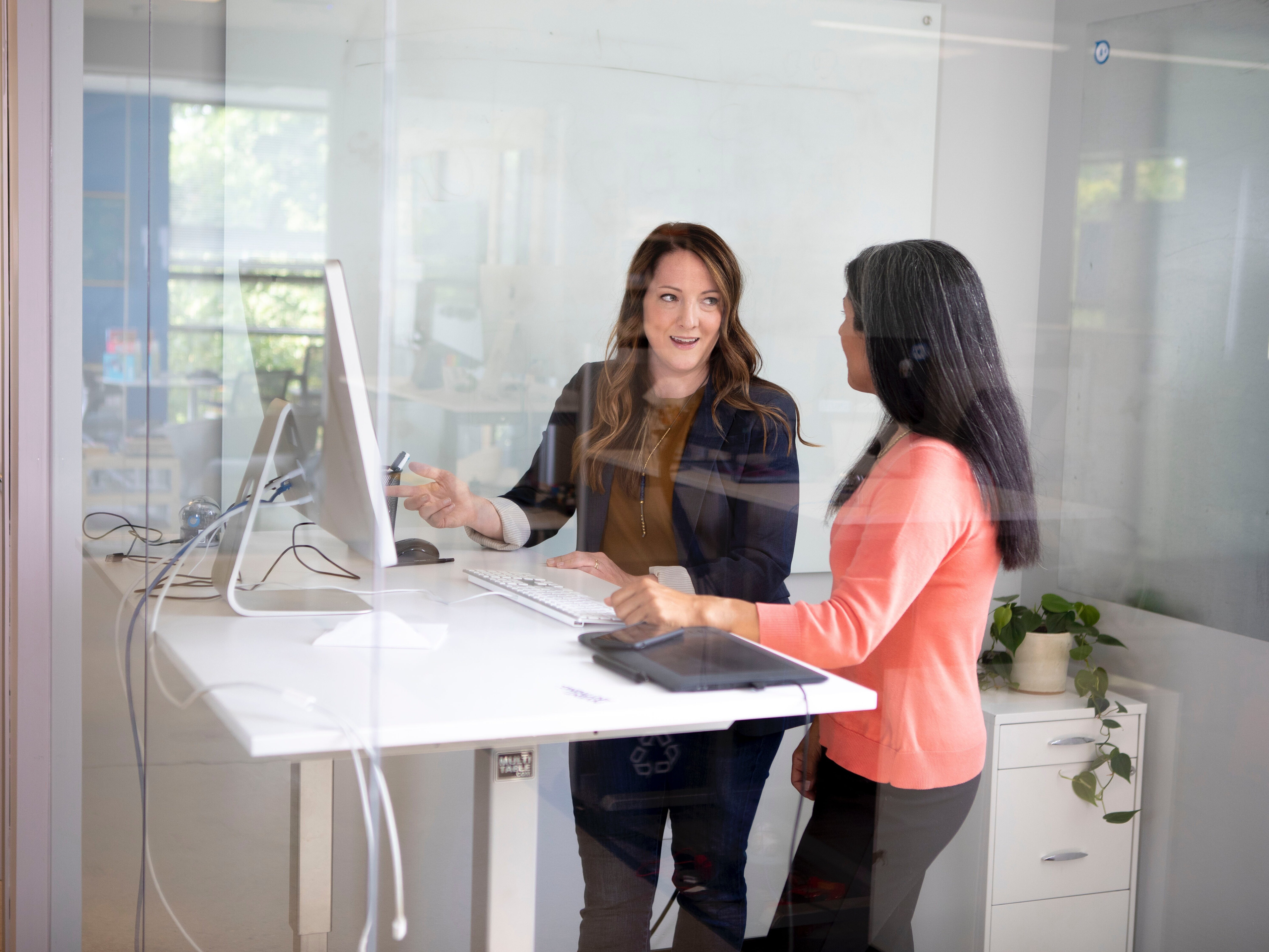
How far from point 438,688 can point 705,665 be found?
277 millimetres

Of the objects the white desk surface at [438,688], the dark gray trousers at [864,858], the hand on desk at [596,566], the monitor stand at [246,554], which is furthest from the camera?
the hand on desk at [596,566]

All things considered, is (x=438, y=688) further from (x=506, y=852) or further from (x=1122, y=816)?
(x=1122, y=816)

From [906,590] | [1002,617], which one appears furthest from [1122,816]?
[906,590]

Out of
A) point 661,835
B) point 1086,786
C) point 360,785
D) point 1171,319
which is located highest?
point 1171,319

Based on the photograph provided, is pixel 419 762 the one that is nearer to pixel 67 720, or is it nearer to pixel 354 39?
pixel 67 720

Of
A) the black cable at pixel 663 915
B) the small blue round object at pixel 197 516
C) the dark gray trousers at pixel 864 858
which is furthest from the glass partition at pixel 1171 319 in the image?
the small blue round object at pixel 197 516

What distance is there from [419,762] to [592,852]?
366mm

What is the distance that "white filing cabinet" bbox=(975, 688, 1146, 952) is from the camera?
157 cm

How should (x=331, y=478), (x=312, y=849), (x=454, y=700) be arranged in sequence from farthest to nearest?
(x=312, y=849) < (x=331, y=478) < (x=454, y=700)

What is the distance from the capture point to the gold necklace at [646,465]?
5.30 feet

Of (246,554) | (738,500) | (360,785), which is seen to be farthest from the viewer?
(738,500)

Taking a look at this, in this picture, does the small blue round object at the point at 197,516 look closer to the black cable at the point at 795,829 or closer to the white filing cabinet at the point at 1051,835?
the black cable at the point at 795,829

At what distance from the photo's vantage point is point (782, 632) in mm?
1286

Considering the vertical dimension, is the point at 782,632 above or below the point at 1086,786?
above
